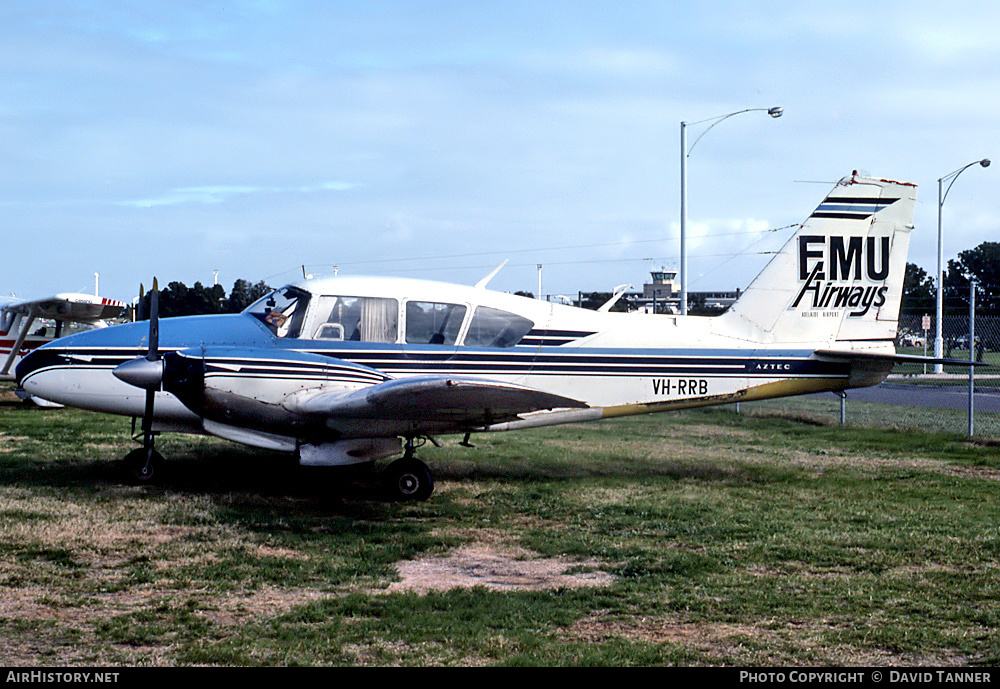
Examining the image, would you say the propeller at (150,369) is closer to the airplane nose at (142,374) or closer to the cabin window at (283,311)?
the airplane nose at (142,374)

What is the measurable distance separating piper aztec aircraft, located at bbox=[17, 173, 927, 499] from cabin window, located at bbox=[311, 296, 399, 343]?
2 centimetres

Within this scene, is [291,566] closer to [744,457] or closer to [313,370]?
[313,370]

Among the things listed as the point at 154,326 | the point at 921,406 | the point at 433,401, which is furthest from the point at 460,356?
the point at 921,406

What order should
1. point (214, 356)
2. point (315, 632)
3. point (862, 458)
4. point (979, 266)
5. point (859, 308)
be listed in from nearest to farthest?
point (315, 632), point (214, 356), point (859, 308), point (862, 458), point (979, 266)

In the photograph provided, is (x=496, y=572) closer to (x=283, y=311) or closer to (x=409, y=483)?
(x=409, y=483)

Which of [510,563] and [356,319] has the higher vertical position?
[356,319]

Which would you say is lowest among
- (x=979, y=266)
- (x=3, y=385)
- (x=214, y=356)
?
(x=3, y=385)

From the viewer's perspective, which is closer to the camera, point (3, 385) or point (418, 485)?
point (418, 485)

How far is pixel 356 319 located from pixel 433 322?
3.02ft

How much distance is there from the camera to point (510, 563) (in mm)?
7219

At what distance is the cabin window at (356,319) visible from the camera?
10242 millimetres

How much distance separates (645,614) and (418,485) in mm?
4452

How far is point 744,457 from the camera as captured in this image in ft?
43.4
